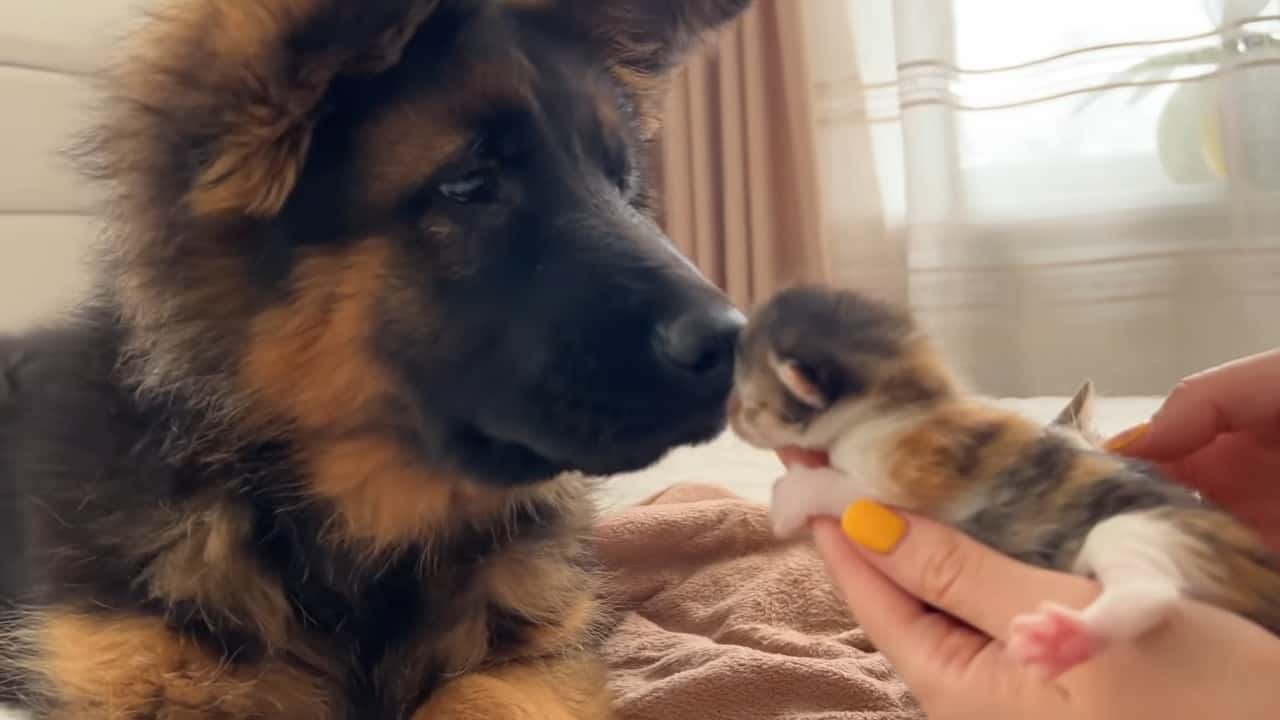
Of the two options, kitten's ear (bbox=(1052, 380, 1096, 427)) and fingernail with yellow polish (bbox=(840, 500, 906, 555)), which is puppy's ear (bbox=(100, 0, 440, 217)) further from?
kitten's ear (bbox=(1052, 380, 1096, 427))

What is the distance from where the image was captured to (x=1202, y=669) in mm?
923

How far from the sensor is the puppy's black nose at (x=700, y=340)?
4.12ft

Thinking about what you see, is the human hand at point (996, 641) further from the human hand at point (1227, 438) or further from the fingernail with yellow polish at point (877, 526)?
the human hand at point (1227, 438)

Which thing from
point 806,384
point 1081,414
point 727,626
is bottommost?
point 727,626

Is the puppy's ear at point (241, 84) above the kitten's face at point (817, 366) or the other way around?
above

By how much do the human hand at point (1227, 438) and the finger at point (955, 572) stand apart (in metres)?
0.53

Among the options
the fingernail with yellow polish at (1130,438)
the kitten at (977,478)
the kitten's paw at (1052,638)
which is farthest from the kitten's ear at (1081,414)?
the kitten's paw at (1052,638)

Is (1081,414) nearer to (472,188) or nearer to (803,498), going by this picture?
(803,498)

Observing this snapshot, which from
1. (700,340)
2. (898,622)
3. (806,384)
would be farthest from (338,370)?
(898,622)

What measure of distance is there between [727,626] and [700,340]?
0.60 m

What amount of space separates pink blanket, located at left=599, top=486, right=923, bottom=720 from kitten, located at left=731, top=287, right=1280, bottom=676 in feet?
0.93

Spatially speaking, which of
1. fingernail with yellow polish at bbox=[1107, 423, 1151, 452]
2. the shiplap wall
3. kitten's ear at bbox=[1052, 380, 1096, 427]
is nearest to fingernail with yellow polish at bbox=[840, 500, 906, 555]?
kitten's ear at bbox=[1052, 380, 1096, 427]

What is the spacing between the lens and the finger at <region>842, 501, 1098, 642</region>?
3.22 ft

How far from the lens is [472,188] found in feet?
4.42
